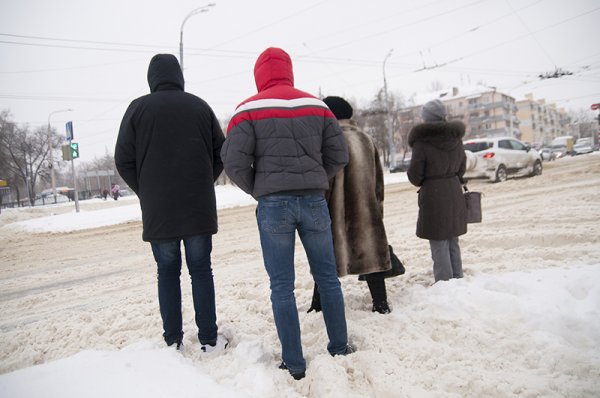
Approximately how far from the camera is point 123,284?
564cm

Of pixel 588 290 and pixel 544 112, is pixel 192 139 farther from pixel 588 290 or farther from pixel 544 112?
pixel 544 112

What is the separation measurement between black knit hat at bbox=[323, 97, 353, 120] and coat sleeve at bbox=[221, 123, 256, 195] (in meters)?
1.16

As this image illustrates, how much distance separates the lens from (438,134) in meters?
3.79

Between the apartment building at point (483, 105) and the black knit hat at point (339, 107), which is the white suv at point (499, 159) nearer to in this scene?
the black knit hat at point (339, 107)

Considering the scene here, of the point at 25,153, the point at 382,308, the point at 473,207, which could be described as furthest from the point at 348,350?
the point at 25,153

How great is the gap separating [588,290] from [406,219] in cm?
587

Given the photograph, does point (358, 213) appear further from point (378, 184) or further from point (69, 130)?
point (69, 130)

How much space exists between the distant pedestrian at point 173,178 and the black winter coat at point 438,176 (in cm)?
198

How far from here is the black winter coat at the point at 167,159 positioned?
278cm

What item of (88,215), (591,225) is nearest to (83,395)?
(591,225)

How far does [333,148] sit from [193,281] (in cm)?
145

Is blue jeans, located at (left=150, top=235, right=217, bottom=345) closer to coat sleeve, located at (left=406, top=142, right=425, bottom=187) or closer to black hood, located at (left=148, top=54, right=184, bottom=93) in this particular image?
black hood, located at (left=148, top=54, right=184, bottom=93)

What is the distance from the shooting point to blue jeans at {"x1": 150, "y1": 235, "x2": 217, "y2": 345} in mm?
2895

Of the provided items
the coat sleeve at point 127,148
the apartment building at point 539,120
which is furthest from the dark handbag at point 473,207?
the apartment building at point 539,120
